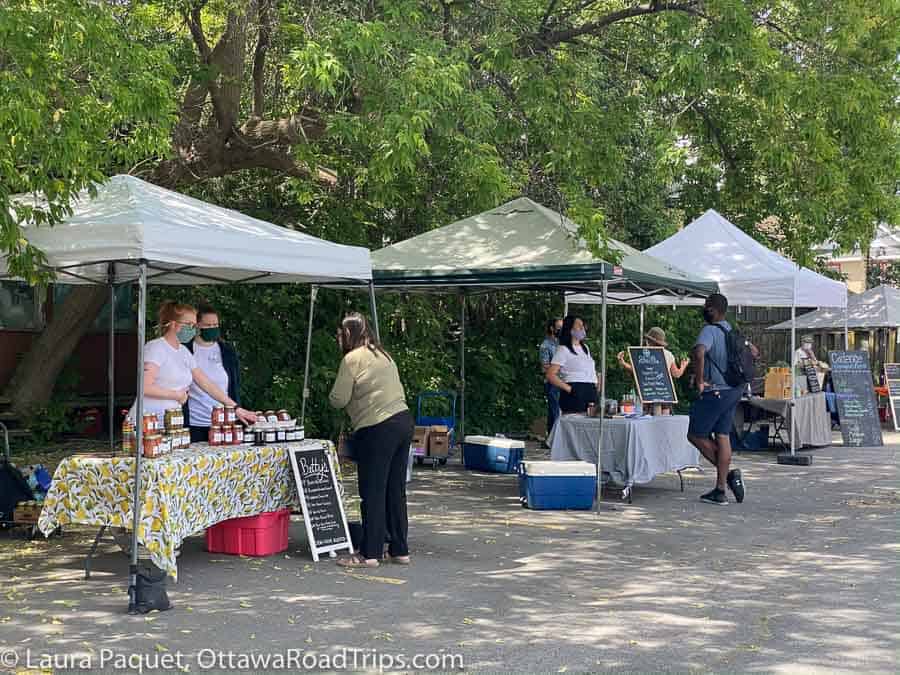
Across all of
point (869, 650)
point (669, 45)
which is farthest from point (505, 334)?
point (869, 650)

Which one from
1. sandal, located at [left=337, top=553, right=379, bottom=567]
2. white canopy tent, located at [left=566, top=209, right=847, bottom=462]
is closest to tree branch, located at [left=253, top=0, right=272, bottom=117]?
white canopy tent, located at [left=566, top=209, right=847, bottom=462]

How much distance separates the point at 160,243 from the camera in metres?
7.34

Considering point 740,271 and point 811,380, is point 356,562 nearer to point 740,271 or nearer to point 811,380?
point 740,271

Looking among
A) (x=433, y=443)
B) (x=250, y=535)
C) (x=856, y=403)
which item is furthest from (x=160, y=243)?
(x=856, y=403)

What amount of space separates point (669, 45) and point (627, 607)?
708 centimetres

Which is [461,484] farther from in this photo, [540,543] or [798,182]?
[798,182]

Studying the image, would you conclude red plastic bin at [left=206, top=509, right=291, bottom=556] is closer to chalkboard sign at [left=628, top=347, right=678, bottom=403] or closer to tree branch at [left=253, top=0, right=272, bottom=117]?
chalkboard sign at [left=628, top=347, right=678, bottom=403]

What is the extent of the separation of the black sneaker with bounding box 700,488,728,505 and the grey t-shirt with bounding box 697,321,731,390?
1.09m

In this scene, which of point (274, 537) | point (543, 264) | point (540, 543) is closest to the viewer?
point (274, 537)

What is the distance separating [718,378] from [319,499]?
4595 millimetres

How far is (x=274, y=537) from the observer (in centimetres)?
877

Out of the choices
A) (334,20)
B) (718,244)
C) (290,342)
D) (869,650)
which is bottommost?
(869,650)

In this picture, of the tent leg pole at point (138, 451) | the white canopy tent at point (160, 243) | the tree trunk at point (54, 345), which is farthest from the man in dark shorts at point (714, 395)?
the tree trunk at point (54, 345)

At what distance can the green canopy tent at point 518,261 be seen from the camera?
11.1 metres
